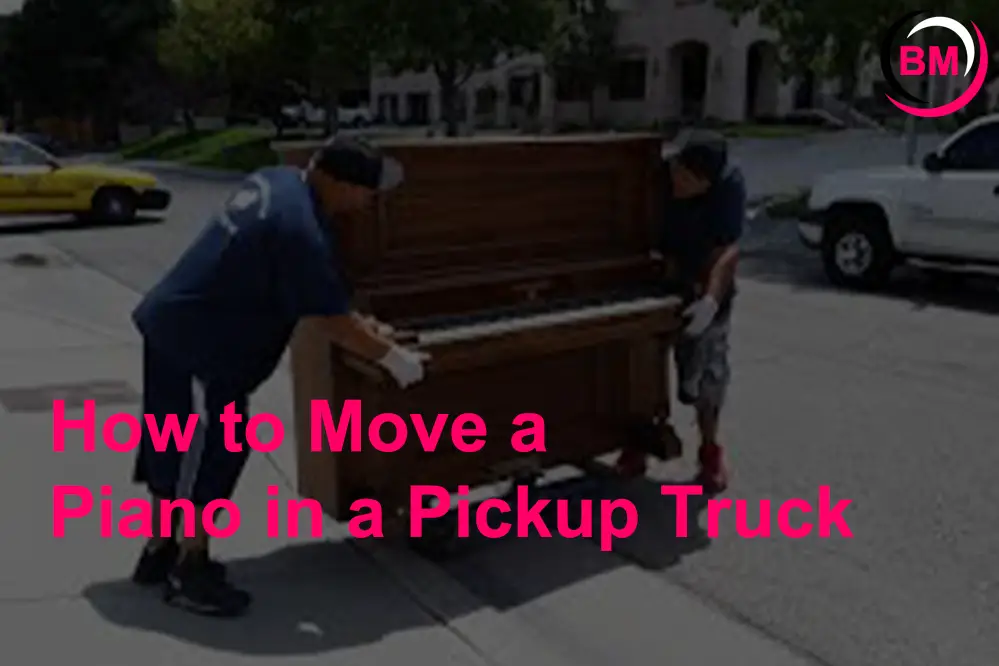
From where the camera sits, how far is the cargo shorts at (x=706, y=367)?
531 centimetres

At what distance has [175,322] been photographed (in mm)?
3996

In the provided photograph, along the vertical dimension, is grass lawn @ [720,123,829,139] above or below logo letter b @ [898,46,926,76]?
below

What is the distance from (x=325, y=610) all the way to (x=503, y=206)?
186 centimetres

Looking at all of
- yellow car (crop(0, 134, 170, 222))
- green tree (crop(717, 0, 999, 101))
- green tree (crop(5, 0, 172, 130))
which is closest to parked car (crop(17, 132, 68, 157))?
green tree (crop(5, 0, 172, 130))

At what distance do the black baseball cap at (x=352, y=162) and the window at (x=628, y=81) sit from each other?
4556cm

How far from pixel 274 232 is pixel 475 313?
1.18 metres

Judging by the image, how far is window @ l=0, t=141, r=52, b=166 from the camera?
689 inches

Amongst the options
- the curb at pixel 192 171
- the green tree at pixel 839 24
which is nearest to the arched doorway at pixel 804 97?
the curb at pixel 192 171

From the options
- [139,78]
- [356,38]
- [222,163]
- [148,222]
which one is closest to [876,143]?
[356,38]

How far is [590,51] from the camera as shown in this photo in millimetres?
45000

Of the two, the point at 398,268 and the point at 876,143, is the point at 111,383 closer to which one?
the point at 398,268

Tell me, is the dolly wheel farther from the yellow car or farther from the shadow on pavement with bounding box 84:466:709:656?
Result: the yellow car

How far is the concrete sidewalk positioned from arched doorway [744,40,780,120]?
4204 cm

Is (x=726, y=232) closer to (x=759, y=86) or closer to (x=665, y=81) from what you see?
(x=665, y=81)
